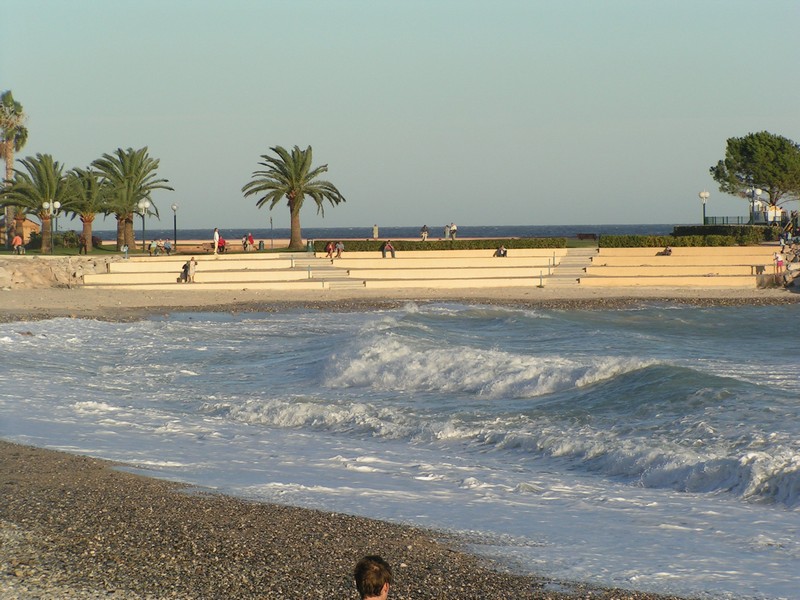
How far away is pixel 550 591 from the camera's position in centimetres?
656

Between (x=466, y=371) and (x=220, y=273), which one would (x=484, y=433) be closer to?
(x=466, y=371)

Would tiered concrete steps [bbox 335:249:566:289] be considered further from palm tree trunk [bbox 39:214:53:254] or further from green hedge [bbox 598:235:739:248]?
palm tree trunk [bbox 39:214:53:254]

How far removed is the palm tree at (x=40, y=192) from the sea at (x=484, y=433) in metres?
21.6

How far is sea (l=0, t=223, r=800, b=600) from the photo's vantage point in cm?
805

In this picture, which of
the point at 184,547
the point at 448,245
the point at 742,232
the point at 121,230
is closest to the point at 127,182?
the point at 121,230

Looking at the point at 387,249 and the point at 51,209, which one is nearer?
the point at 51,209

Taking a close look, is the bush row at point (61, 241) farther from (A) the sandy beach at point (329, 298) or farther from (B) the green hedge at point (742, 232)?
(B) the green hedge at point (742, 232)

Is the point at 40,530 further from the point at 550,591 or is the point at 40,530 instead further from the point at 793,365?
the point at 793,365

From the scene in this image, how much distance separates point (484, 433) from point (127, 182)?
40823 millimetres

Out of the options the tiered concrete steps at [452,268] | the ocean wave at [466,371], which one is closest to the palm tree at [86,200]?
the tiered concrete steps at [452,268]

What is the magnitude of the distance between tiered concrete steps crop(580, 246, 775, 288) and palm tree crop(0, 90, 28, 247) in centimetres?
3542

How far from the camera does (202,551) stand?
7.17 meters

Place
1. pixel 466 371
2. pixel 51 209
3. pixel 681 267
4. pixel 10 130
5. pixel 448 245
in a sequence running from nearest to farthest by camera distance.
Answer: pixel 466 371 < pixel 681 267 < pixel 51 209 < pixel 448 245 < pixel 10 130

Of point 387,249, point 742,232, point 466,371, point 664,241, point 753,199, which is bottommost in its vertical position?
point 466,371
